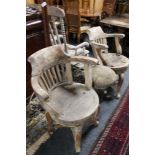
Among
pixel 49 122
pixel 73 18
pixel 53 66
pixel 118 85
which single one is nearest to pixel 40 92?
pixel 53 66

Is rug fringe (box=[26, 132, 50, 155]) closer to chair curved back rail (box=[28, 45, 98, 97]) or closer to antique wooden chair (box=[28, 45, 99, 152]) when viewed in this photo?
antique wooden chair (box=[28, 45, 99, 152])

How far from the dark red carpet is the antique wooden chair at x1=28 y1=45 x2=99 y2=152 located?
0.21 meters

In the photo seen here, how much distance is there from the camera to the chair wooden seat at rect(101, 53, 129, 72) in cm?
207

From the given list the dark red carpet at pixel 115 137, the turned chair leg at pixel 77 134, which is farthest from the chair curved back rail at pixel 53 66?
the dark red carpet at pixel 115 137

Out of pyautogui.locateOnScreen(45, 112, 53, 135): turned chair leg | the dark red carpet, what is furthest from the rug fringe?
the dark red carpet

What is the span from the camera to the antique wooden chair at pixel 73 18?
3.06 m

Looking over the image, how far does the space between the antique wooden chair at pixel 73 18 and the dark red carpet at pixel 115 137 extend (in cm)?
170

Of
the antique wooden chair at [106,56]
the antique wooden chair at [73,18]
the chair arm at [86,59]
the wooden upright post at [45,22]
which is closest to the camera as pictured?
the chair arm at [86,59]

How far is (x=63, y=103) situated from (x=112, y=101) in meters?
0.84

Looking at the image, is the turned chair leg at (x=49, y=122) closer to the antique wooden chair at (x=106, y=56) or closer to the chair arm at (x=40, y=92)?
the chair arm at (x=40, y=92)
